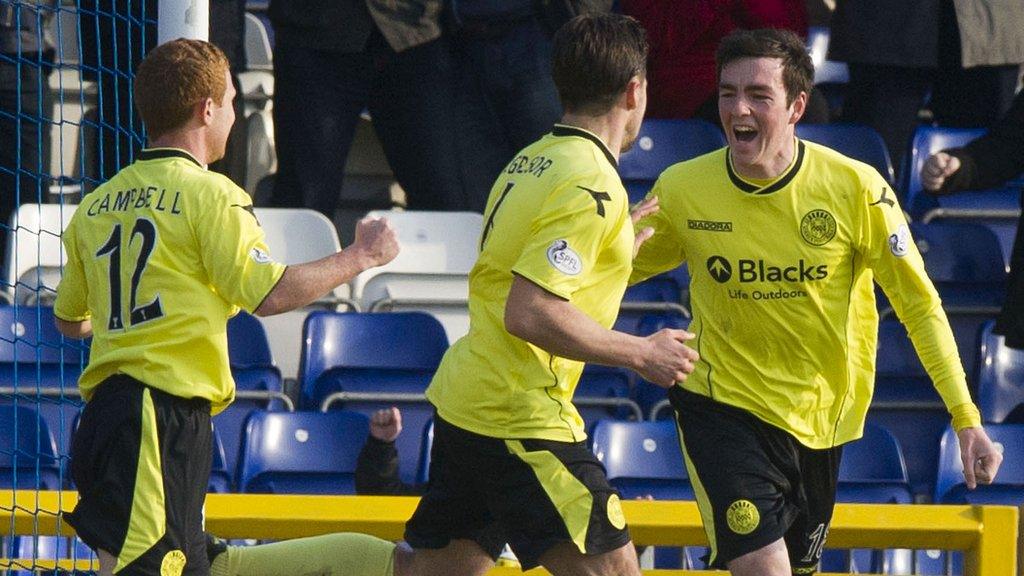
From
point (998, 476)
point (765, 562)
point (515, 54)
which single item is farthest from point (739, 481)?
point (515, 54)

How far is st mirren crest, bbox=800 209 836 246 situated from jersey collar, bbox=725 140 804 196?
0.42 feet

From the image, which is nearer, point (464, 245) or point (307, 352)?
point (307, 352)

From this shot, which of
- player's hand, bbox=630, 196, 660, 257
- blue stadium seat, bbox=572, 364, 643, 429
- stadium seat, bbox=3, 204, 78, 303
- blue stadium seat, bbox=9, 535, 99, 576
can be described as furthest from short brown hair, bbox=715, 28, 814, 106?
stadium seat, bbox=3, 204, 78, 303

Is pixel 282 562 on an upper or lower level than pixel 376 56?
lower

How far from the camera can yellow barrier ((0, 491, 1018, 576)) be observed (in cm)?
498

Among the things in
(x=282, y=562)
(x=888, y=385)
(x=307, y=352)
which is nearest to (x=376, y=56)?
(x=307, y=352)

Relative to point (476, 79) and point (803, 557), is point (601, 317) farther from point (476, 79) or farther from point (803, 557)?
point (476, 79)

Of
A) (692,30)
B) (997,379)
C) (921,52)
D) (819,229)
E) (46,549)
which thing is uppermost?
(692,30)

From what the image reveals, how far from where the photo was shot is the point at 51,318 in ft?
22.1

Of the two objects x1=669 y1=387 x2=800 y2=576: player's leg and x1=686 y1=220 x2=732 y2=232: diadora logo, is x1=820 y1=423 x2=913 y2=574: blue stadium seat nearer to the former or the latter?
x1=669 y1=387 x2=800 y2=576: player's leg

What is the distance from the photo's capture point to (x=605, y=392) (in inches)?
274

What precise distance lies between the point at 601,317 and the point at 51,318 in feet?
9.95

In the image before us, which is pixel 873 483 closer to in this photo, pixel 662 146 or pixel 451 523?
pixel 451 523

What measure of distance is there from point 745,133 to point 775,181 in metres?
0.16
